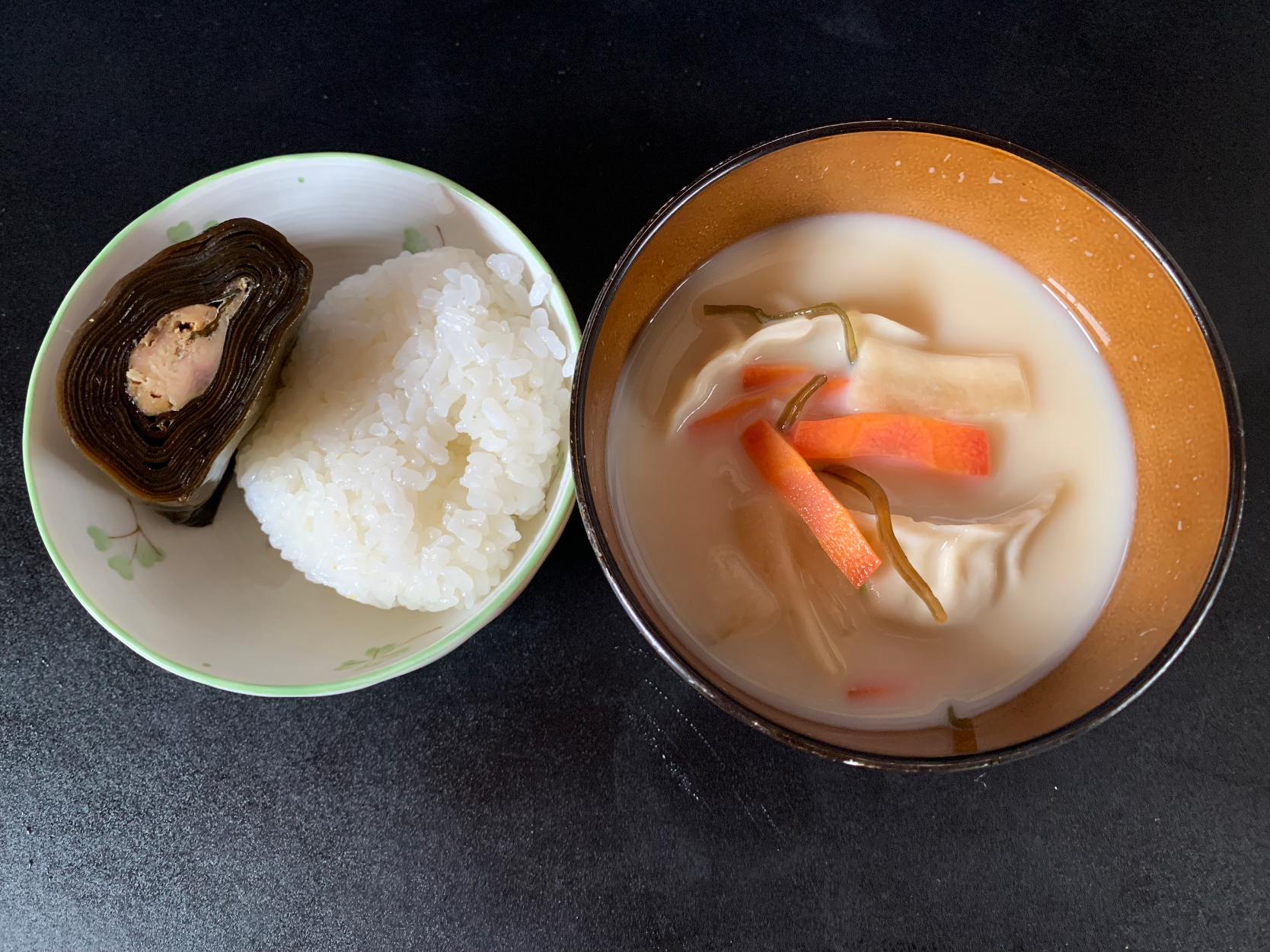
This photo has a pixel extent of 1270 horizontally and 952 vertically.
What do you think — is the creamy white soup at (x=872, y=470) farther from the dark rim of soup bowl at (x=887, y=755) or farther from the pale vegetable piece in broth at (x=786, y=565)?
the dark rim of soup bowl at (x=887, y=755)

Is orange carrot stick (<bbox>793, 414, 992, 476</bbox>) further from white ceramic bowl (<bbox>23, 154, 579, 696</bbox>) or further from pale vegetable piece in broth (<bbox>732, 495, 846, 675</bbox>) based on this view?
white ceramic bowl (<bbox>23, 154, 579, 696</bbox>)

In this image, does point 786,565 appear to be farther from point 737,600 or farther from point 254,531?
point 254,531

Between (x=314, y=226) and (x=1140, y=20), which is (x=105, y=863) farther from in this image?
(x=1140, y=20)

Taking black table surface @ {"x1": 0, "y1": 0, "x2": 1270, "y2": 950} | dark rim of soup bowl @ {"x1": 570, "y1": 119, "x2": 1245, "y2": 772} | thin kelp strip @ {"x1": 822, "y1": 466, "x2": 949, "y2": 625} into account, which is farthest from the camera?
black table surface @ {"x1": 0, "y1": 0, "x2": 1270, "y2": 950}

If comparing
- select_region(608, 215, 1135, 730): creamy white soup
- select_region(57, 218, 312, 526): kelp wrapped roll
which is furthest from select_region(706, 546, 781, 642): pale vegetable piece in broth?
select_region(57, 218, 312, 526): kelp wrapped roll

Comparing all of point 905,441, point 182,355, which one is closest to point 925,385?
point 905,441

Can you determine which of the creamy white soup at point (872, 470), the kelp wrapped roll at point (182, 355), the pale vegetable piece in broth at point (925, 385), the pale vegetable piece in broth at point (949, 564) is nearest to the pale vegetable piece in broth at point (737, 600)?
the creamy white soup at point (872, 470)
